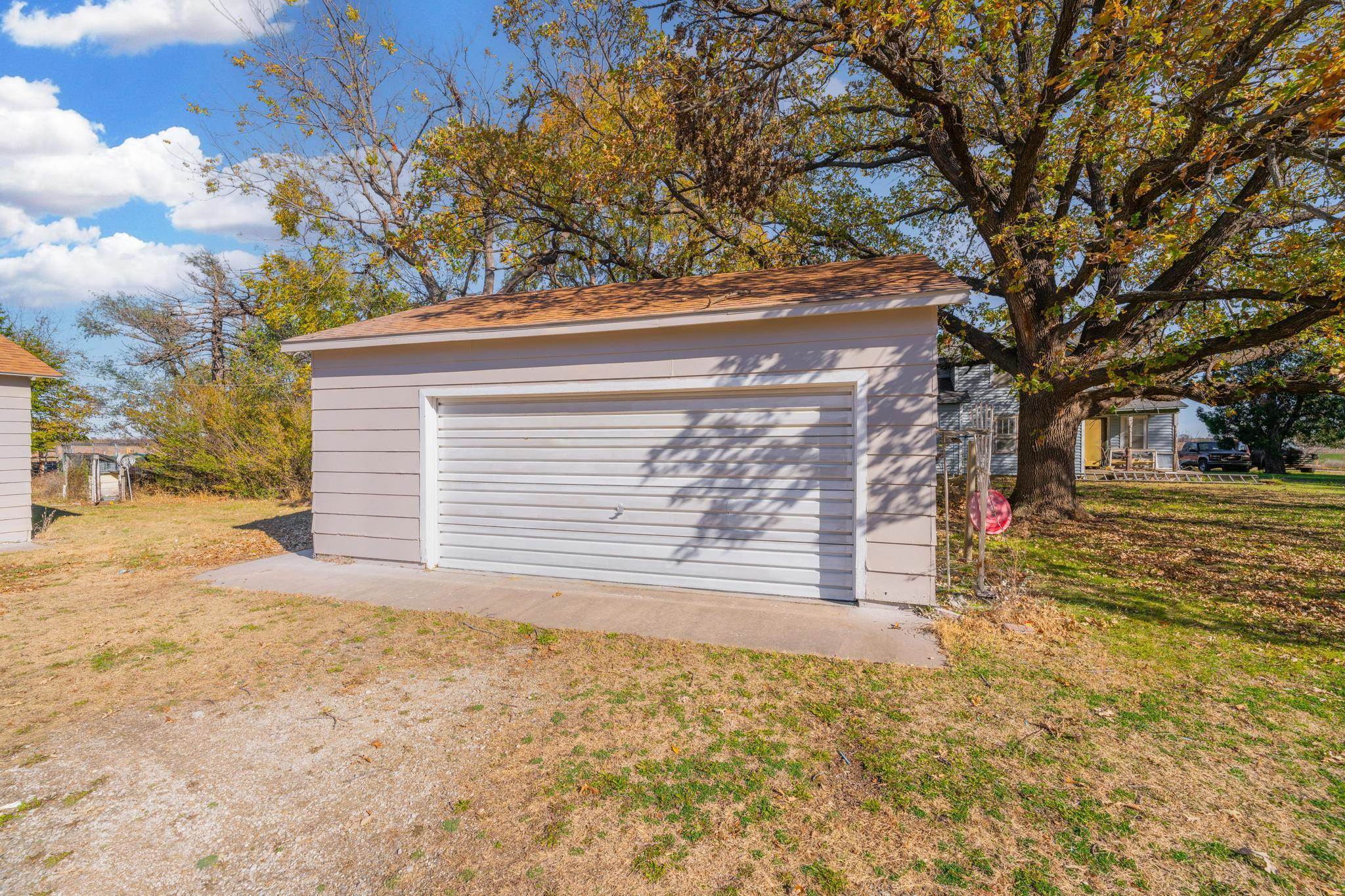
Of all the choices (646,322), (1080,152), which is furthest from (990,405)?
(646,322)

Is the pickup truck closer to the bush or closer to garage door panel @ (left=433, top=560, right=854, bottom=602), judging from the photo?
garage door panel @ (left=433, top=560, right=854, bottom=602)

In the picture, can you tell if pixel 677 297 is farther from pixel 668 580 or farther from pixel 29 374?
pixel 29 374

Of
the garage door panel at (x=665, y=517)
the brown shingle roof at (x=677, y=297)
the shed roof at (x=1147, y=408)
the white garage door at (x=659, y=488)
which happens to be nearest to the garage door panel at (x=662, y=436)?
the white garage door at (x=659, y=488)

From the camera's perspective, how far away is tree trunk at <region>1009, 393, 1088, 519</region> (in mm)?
10211

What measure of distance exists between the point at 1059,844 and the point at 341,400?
7817 mm

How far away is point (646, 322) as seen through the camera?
6004mm

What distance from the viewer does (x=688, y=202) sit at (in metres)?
10.4

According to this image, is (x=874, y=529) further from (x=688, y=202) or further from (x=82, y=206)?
(x=82, y=206)

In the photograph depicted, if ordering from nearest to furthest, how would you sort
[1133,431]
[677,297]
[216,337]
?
[677,297] < [216,337] < [1133,431]

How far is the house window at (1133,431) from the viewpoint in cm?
2356

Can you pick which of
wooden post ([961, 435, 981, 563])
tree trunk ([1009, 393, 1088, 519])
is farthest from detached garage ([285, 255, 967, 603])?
tree trunk ([1009, 393, 1088, 519])

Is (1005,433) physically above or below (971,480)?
above

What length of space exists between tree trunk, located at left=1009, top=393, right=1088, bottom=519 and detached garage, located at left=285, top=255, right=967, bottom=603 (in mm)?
4873

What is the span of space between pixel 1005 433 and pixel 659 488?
1848 cm
